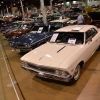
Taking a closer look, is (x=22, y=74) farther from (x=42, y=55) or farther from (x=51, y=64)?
(x=51, y=64)

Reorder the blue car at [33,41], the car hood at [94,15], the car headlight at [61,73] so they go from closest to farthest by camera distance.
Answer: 1. the car headlight at [61,73]
2. the blue car at [33,41]
3. the car hood at [94,15]

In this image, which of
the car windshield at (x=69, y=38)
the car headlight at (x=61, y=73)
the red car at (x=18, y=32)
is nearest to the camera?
the car headlight at (x=61, y=73)

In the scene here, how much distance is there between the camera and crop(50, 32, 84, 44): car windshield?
456 cm

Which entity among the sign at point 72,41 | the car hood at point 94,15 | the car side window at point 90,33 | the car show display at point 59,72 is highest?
the car hood at point 94,15

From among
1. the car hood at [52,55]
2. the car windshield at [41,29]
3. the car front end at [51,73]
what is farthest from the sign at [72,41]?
the car windshield at [41,29]

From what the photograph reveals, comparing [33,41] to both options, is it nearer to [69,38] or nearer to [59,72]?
[69,38]

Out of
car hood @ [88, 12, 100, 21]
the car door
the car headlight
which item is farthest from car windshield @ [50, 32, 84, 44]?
car hood @ [88, 12, 100, 21]

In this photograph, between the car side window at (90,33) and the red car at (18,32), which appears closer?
the car side window at (90,33)

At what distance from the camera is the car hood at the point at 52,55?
3656mm

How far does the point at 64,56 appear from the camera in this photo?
3797mm

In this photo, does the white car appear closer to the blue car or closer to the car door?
the car door

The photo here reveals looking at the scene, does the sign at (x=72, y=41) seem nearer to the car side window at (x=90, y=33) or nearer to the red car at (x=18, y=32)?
the car side window at (x=90, y=33)

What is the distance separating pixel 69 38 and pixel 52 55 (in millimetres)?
1152

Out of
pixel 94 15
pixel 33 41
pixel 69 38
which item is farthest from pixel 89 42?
pixel 94 15
